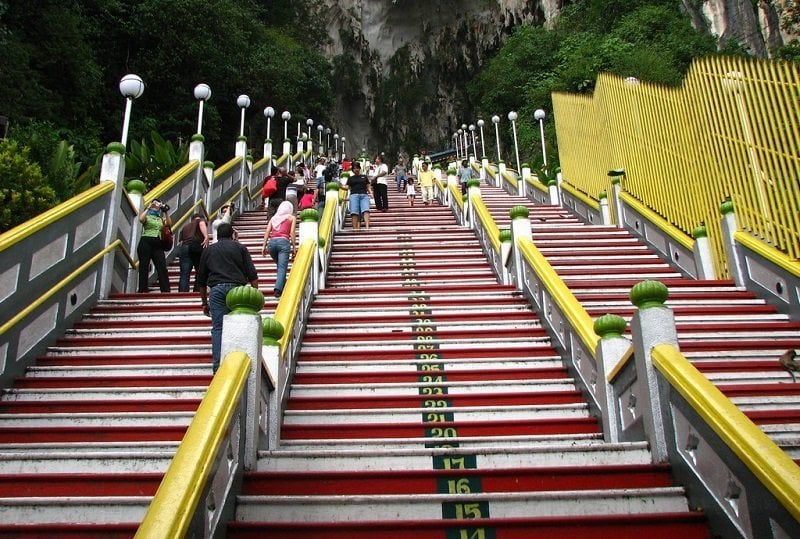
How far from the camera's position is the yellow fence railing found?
741 cm

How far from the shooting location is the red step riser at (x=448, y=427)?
5.06 metres

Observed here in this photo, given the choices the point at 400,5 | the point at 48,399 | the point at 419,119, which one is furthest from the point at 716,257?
the point at 400,5

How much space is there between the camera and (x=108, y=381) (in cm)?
603

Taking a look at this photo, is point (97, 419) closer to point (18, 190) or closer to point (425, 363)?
point (425, 363)

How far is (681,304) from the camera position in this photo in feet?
24.8

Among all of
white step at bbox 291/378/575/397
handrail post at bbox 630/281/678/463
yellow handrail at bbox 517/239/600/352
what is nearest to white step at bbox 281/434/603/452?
handrail post at bbox 630/281/678/463

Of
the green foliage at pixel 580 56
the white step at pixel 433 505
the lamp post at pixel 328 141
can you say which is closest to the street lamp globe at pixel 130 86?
the white step at pixel 433 505

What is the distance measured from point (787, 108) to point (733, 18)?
27319 millimetres

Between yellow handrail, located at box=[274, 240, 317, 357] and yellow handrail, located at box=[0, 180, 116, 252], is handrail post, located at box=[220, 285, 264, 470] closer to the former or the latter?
yellow handrail, located at box=[274, 240, 317, 357]

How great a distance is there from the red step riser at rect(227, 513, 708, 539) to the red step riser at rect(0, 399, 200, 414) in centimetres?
210

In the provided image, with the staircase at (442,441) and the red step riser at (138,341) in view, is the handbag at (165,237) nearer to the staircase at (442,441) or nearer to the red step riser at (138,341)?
the red step riser at (138,341)

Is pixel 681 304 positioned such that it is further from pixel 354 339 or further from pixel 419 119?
Answer: pixel 419 119

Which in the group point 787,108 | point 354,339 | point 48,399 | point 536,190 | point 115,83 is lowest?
point 48,399

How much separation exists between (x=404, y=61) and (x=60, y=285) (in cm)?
4318
